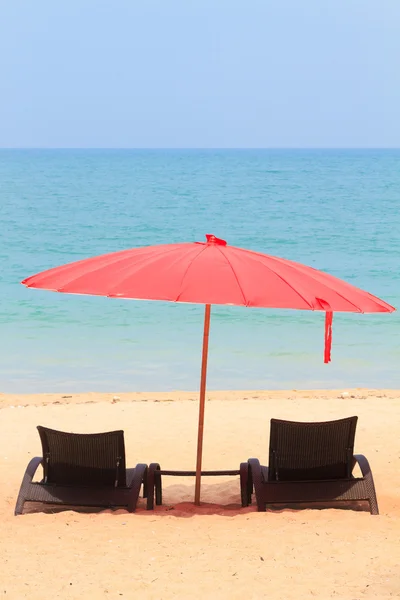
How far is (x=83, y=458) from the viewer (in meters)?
5.83

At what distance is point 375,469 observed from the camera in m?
7.55

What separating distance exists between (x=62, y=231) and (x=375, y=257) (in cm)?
1428

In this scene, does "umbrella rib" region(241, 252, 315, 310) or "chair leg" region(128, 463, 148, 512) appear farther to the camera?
"chair leg" region(128, 463, 148, 512)

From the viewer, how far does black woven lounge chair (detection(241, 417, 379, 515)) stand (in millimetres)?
5844

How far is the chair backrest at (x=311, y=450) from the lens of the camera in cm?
584

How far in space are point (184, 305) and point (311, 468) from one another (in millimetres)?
13204

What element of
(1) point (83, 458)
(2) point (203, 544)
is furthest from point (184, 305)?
(2) point (203, 544)

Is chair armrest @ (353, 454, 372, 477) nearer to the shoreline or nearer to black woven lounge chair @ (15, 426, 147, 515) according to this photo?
black woven lounge chair @ (15, 426, 147, 515)

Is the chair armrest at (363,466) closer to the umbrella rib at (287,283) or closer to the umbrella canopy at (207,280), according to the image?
the umbrella canopy at (207,280)

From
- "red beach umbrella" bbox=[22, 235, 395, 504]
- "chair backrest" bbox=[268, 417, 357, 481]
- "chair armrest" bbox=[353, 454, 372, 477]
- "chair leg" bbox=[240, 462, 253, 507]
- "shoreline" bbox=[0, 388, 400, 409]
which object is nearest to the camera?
"red beach umbrella" bbox=[22, 235, 395, 504]

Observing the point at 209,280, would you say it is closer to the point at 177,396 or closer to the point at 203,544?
the point at 203,544

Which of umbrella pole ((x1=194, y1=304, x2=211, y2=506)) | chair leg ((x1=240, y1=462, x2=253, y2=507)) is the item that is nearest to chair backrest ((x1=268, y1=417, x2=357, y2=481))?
chair leg ((x1=240, y1=462, x2=253, y2=507))

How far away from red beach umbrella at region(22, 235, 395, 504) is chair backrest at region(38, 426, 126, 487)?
3.31 feet

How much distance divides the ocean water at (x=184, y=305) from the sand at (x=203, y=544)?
4.72 metres
